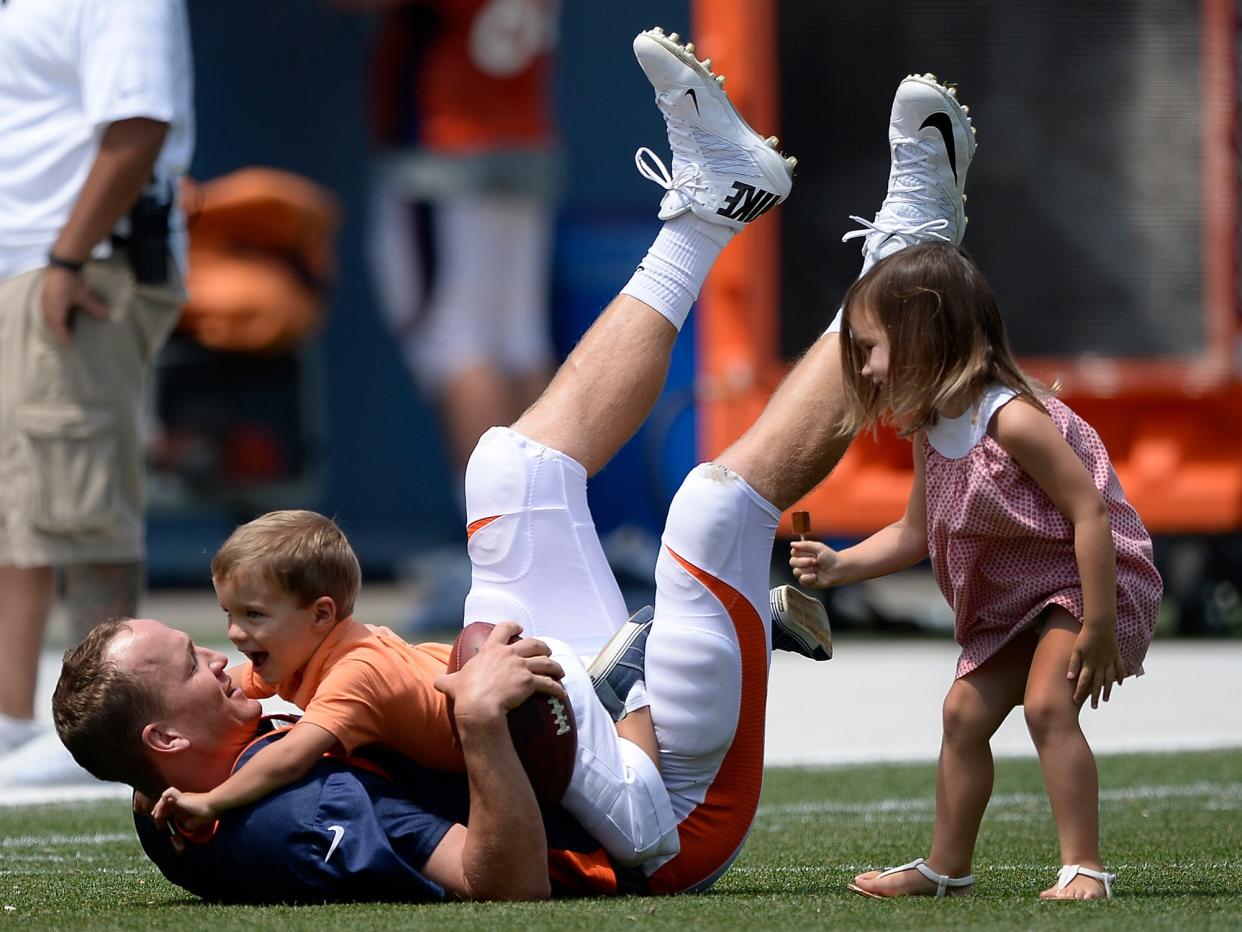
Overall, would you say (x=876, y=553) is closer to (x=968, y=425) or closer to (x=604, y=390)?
(x=968, y=425)

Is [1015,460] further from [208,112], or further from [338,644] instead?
[208,112]

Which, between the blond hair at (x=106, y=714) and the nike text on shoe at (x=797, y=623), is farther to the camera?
the nike text on shoe at (x=797, y=623)

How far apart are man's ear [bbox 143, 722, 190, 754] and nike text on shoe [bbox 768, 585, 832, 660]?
85 cm

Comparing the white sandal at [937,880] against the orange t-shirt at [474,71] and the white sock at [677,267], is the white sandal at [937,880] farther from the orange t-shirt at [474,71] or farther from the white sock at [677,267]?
the orange t-shirt at [474,71]

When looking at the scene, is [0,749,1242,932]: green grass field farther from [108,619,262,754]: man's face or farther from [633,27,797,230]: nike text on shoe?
[633,27,797,230]: nike text on shoe

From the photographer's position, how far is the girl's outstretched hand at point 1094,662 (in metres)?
2.80

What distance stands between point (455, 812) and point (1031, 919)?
2.59 feet

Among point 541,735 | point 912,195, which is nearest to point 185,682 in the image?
point 541,735

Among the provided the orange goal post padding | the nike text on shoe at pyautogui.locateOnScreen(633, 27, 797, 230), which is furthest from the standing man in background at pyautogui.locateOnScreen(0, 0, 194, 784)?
the orange goal post padding

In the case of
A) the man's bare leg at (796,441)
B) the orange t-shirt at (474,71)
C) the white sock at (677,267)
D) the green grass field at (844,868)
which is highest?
the orange t-shirt at (474,71)

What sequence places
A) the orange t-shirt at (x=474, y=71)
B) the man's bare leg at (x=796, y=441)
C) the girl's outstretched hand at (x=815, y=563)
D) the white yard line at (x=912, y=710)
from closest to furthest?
the man's bare leg at (x=796, y=441)
the girl's outstretched hand at (x=815, y=563)
the white yard line at (x=912, y=710)
the orange t-shirt at (x=474, y=71)

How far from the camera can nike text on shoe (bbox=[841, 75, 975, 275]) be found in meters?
3.35

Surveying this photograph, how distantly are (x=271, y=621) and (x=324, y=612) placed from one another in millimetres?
72

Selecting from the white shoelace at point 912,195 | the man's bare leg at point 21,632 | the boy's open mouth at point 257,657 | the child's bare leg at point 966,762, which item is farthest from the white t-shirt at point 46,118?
the child's bare leg at point 966,762
